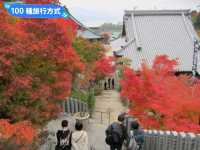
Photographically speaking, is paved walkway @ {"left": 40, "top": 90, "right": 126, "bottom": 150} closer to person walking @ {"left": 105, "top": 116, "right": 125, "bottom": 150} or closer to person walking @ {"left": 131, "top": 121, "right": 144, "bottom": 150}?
person walking @ {"left": 105, "top": 116, "right": 125, "bottom": 150}

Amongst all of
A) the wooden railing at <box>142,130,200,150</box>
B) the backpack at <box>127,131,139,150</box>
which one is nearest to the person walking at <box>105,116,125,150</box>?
the backpack at <box>127,131,139,150</box>

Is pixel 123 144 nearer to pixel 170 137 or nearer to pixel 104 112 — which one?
pixel 170 137

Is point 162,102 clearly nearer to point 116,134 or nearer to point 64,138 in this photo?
point 116,134

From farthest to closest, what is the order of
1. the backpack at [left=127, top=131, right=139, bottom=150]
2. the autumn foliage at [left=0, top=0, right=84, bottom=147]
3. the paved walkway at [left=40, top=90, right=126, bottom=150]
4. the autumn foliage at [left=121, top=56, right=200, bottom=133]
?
the autumn foliage at [left=121, top=56, right=200, bottom=133] < the paved walkway at [left=40, top=90, right=126, bottom=150] < the autumn foliage at [left=0, top=0, right=84, bottom=147] < the backpack at [left=127, top=131, right=139, bottom=150]

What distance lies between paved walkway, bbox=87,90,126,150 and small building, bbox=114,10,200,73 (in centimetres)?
365

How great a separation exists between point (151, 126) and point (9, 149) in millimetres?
8234

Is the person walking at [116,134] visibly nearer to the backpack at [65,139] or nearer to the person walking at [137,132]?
the person walking at [137,132]

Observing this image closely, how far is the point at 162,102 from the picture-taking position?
15367 mm

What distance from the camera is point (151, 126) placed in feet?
51.2

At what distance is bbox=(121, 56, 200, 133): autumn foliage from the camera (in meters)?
14.5

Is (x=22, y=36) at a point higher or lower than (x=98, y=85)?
higher

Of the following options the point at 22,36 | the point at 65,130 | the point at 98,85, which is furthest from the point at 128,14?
the point at 65,130

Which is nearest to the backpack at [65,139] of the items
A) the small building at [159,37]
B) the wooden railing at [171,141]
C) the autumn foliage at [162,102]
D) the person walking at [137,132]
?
the person walking at [137,132]

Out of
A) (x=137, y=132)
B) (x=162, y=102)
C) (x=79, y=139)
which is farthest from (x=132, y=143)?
(x=162, y=102)
